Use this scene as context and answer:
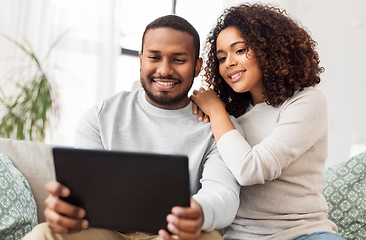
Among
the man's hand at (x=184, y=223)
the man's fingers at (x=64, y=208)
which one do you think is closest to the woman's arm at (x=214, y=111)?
the man's hand at (x=184, y=223)

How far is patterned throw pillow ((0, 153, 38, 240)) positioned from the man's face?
634 millimetres

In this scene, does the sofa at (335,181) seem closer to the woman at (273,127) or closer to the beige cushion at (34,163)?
the beige cushion at (34,163)

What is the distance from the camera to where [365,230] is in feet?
4.93

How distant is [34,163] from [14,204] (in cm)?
27

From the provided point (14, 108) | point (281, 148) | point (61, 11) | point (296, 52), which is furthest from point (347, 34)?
point (14, 108)

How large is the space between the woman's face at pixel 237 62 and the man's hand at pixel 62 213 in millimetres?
779

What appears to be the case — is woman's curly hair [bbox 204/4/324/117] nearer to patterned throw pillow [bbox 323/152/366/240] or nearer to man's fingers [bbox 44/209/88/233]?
patterned throw pillow [bbox 323/152/366/240]

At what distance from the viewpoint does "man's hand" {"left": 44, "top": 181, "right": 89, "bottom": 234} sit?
2.63 ft

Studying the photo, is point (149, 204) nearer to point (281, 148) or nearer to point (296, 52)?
point (281, 148)

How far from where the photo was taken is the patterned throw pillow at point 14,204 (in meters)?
1.16

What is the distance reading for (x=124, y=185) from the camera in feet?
2.57

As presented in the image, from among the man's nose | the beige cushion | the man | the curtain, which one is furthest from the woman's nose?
the curtain

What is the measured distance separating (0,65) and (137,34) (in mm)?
1399

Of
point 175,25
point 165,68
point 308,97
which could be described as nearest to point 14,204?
point 165,68
